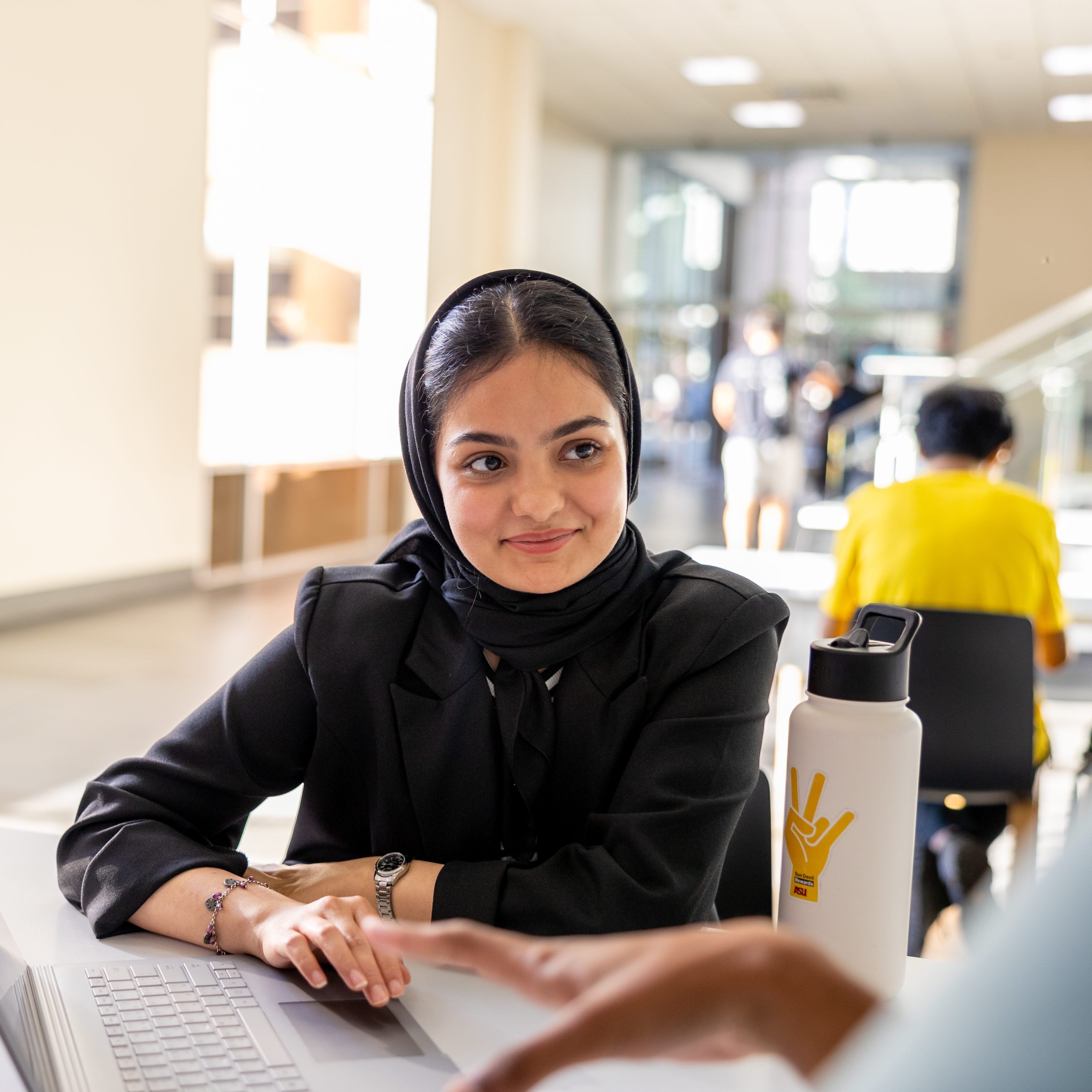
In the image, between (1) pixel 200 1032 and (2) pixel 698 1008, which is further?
(1) pixel 200 1032

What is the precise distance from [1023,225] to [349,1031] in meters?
13.7

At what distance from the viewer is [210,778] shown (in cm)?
116

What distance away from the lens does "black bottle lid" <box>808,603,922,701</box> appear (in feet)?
2.89

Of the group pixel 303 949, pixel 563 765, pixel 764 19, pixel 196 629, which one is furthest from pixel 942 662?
pixel 764 19

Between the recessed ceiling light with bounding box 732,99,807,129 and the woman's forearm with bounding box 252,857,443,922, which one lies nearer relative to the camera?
the woman's forearm with bounding box 252,857,443,922

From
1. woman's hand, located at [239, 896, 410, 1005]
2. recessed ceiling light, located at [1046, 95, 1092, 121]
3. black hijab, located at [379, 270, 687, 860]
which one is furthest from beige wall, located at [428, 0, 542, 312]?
woman's hand, located at [239, 896, 410, 1005]

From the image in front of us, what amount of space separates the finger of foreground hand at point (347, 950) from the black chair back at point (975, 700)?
1580 mm

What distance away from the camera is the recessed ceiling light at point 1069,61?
9547 mm

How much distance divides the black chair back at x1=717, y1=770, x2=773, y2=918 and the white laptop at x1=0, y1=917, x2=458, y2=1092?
1.81ft

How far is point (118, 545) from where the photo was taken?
632 centimetres

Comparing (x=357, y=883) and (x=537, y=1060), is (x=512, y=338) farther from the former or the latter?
(x=537, y=1060)

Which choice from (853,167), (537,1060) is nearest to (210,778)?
(537,1060)

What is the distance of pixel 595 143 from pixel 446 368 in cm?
1328

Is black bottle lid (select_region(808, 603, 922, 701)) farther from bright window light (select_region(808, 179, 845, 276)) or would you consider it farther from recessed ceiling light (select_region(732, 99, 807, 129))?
bright window light (select_region(808, 179, 845, 276))
